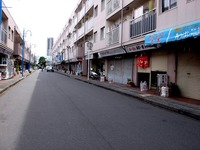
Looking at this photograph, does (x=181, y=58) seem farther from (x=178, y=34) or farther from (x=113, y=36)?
(x=113, y=36)

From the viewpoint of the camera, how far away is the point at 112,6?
22.9 metres

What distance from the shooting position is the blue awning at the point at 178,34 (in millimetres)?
9258

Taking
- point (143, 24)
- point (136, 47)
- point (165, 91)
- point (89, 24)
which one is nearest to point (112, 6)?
point (143, 24)

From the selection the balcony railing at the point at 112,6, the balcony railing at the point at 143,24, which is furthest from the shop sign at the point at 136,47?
the balcony railing at the point at 112,6

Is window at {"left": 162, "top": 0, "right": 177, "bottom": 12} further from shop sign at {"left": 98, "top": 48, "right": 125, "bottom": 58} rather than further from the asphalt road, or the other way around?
the asphalt road

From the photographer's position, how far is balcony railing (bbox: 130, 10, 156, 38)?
1507 centimetres

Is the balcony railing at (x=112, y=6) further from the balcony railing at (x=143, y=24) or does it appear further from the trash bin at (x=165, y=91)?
the trash bin at (x=165, y=91)

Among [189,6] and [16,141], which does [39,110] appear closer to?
[16,141]

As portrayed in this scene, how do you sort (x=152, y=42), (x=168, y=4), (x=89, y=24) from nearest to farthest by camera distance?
(x=152, y=42)
(x=168, y=4)
(x=89, y=24)

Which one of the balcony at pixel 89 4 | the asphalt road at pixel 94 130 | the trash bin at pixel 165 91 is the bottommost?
the asphalt road at pixel 94 130

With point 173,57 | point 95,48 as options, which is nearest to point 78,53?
point 95,48

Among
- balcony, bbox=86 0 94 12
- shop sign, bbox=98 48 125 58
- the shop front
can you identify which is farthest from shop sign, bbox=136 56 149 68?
balcony, bbox=86 0 94 12

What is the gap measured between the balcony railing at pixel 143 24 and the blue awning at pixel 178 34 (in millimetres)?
2273

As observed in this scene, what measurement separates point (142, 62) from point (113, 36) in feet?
18.9
